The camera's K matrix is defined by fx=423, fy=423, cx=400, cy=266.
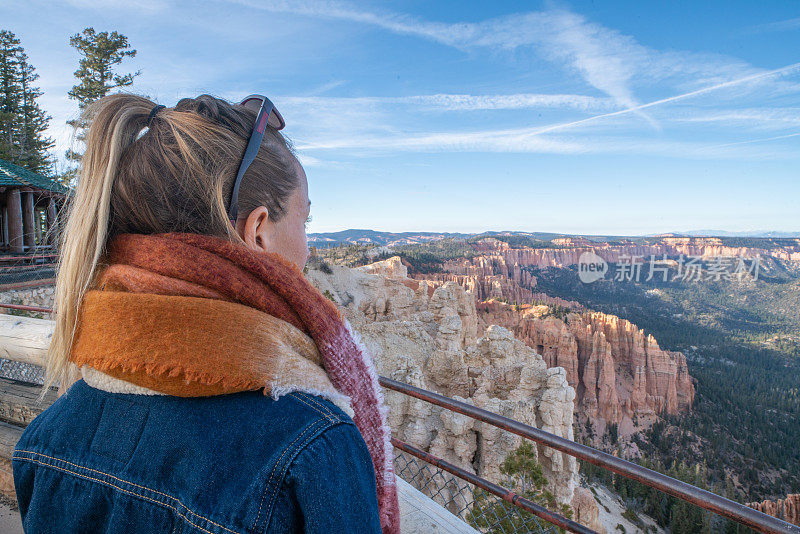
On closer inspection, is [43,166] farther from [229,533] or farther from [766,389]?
[766,389]

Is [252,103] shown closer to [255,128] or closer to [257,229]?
[255,128]

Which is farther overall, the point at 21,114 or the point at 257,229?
the point at 21,114

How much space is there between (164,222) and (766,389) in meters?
56.2

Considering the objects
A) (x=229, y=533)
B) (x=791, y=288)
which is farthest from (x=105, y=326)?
(x=791, y=288)

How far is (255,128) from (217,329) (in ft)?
1.54

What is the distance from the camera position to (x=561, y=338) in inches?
1334

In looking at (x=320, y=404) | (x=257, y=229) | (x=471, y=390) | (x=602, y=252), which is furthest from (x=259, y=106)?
(x=602, y=252)

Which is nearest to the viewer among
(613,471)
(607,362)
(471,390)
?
(613,471)

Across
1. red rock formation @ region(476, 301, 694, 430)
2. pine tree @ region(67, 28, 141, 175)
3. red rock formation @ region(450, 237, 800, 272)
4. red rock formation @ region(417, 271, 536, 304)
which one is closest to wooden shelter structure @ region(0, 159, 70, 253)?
pine tree @ region(67, 28, 141, 175)

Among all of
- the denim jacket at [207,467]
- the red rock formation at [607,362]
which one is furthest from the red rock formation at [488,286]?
the denim jacket at [207,467]

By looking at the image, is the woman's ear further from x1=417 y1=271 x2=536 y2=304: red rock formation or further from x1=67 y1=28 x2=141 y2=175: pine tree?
x1=417 y1=271 x2=536 y2=304: red rock formation

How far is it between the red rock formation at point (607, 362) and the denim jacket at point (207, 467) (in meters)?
31.9

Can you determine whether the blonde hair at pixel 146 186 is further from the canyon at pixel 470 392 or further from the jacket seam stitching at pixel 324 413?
the canyon at pixel 470 392

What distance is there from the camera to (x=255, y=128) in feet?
3.02
